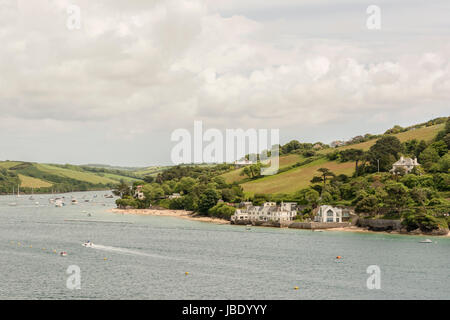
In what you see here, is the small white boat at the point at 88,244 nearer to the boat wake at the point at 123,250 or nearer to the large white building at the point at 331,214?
the boat wake at the point at 123,250

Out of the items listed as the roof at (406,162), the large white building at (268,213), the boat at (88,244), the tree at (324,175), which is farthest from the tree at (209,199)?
the boat at (88,244)

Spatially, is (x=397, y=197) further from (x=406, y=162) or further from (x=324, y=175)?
(x=324, y=175)

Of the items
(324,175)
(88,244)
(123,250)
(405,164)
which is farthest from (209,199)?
(123,250)

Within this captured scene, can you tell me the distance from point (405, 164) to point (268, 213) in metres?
51.1

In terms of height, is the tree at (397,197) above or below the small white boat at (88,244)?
above

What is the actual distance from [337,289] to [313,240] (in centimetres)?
4837

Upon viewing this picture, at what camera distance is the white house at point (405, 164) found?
175 metres

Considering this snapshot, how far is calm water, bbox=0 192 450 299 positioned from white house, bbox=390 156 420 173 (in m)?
53.6

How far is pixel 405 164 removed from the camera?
17675cm

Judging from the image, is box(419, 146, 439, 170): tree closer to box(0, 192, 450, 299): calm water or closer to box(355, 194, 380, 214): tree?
box(355, 194, 380, 214): tree

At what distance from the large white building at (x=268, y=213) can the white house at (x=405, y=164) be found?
37840mm

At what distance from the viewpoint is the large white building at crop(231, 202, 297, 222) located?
513ft

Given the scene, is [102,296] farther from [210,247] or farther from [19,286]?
[210,247]
